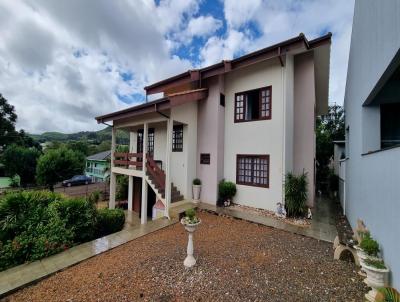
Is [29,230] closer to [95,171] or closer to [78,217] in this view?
[78,217]

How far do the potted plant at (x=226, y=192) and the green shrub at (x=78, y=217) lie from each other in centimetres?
535

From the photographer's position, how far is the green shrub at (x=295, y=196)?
7.11 metres

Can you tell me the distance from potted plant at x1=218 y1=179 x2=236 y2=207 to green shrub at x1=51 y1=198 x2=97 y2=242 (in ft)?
17.5

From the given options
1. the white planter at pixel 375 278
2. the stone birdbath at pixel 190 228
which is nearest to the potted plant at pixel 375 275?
the white planter at pixel 375 278

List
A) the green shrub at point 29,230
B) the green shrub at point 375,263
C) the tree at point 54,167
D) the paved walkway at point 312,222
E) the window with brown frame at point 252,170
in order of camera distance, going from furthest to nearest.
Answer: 1. the tree at point 54,167
2. the window with brown frame at point 252,170
3. the paved walkway at point 312,222
4. the green shrub at point 29,230
5. the green shrub at point 375,263

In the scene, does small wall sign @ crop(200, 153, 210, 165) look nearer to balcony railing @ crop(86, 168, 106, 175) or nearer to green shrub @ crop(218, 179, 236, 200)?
green shrub @ crop(218, 179, 236, 200)

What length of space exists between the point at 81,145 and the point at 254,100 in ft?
178

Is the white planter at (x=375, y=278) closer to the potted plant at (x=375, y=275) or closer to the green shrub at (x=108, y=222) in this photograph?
the potted plant at (x=375, y=275)

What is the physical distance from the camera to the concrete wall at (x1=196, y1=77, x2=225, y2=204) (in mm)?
8781

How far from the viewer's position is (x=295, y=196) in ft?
23.4

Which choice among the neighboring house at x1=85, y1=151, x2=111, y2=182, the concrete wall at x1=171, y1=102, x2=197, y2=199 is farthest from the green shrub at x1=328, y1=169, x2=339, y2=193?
the neighboring house at x1=85, y1=151, x2=111, y2=182

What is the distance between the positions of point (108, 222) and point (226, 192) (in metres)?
5.21

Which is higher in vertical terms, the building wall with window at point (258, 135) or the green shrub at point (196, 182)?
the building wall with window at point (258, 135)

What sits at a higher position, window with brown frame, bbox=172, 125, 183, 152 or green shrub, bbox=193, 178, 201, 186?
window with brown frame, bbox=172, 125, 183, 152
